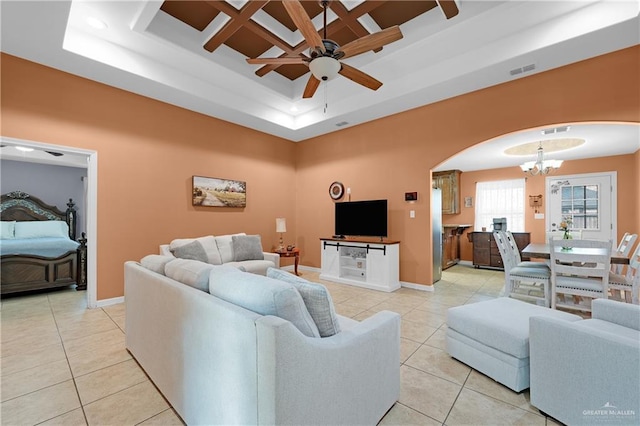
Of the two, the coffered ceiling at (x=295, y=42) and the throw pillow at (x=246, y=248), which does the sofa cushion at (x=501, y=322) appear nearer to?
the coffered ceiling at (x=295, y=42)

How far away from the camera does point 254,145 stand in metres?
5.82

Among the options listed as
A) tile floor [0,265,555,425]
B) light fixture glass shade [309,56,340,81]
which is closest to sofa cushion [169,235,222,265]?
tile floor [0,265,555,425]

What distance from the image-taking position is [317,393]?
3.88ft

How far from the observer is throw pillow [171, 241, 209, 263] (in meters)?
4.01

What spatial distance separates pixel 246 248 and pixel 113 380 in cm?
283

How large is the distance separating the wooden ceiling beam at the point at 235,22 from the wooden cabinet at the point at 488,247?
22.4ft

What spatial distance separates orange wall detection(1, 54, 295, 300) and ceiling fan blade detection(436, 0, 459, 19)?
157 inches

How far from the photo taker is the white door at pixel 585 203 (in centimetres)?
603

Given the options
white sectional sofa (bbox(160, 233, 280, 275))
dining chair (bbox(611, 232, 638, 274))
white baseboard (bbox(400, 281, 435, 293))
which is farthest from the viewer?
white baseboard (bbox(400, 281, 435, 293))

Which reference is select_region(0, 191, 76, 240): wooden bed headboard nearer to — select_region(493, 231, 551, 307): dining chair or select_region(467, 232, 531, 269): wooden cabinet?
select_region(493, 231, 551, 307): dining chair

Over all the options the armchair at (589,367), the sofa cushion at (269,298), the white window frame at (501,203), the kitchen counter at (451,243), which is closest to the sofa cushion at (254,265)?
the sofa cushion at (269,298)

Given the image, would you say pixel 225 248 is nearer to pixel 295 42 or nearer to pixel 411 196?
pixel 411 196

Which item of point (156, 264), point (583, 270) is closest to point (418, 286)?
point (583, 270)

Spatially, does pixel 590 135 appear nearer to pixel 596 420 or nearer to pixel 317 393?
pixel 596 420
